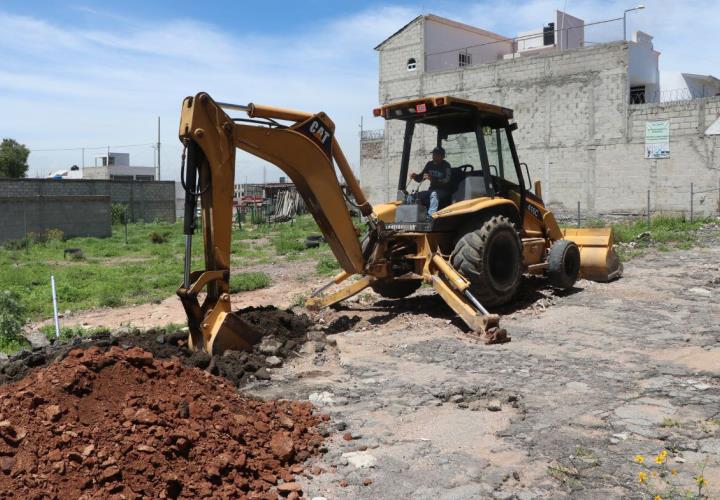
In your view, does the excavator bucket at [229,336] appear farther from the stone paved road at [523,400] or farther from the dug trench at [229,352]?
the stone paved road at [523,400]

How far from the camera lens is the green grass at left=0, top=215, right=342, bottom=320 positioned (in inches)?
491

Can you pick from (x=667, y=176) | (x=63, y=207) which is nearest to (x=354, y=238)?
(x=667, y=176)

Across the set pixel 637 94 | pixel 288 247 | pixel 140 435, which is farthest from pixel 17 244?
pixel 637 94

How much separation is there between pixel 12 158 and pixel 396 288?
156ft

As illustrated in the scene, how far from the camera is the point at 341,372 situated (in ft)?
22.0

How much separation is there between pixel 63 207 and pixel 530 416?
84.2 feet

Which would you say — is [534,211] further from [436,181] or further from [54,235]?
[54,235]

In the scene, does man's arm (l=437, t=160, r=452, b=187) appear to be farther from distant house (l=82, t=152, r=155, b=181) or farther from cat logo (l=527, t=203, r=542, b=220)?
distant house (l=82, t=152, r=155, b=181)

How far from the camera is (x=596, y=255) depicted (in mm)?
11055

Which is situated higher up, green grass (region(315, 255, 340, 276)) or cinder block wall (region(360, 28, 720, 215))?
cinder block wall (region(360, 28, 720, 215))

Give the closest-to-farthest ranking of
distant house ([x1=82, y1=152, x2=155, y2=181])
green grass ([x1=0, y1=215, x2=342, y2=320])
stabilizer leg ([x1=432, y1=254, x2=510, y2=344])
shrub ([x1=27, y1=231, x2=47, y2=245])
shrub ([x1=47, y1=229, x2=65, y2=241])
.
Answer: stabilizer leg ([x1=432, y1=254, x2=510, y2=344])
green grass ([x1=0, y1=215, x2=342, y2=320])
shrub ([x1=27, y1=231, x2=47, y2=245])
shrub ([x1=47, y1=229, x2=65, y2=241])
distant house ([x1=82, y1=152, x2=155, y2=181])

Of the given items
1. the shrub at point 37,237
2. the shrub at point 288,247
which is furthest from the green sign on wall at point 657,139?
the shrub at point 37,237

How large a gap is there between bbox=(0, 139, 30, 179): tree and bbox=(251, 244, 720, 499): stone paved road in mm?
47526

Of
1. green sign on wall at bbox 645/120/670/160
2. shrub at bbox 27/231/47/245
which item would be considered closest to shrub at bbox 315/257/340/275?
shrub at bbox 27/231/47/245
